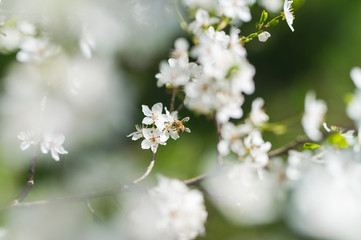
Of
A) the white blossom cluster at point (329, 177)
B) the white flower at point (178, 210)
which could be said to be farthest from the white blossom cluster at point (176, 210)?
the white blossom cluster at point (329, 177)

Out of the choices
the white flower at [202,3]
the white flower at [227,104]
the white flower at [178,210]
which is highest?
the white flower at [202,3]

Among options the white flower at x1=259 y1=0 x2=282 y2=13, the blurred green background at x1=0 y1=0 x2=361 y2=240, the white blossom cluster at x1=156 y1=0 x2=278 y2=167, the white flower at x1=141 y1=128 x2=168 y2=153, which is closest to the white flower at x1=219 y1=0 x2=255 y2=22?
the white blossom cluster at x1=156 y1=0 x2=278 y2=167

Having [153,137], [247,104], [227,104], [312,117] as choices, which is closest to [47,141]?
[153,137]

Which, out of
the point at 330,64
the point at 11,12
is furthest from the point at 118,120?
the point at 330,64

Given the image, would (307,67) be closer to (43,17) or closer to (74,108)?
(74,108)

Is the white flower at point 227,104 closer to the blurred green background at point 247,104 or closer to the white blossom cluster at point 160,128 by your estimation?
the white blossom cluster at point 160,128

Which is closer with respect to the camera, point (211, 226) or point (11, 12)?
point (11, 12)
